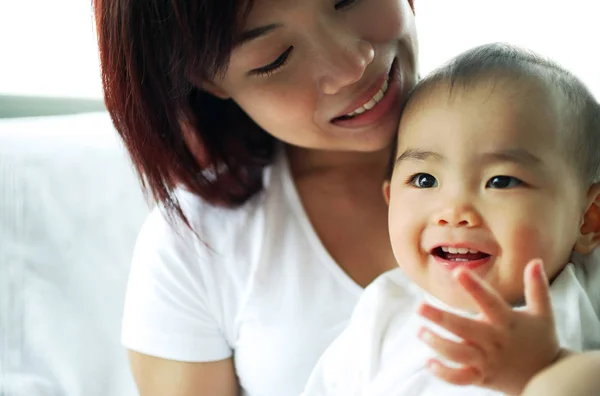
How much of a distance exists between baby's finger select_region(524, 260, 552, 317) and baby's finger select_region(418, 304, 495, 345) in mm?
63

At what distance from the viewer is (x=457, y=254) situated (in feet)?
2.89

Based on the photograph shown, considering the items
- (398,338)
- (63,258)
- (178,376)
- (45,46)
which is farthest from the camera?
(45,46)

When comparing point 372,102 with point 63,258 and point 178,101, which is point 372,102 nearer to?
point 178,101

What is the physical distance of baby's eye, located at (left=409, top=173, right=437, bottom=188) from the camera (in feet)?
3.02

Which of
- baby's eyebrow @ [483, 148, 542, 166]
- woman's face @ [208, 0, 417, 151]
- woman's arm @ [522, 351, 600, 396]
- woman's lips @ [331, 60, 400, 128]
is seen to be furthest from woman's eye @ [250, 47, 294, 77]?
woman's arm @ [522, 351, 600, 396]

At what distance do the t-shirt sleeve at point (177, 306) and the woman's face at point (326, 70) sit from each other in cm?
27

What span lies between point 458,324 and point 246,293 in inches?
20.8

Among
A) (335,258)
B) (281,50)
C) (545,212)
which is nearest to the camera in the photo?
(545,212)

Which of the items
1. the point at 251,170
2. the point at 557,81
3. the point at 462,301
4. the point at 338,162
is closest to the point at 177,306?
the point at 251,170

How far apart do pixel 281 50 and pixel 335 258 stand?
373 millimetres

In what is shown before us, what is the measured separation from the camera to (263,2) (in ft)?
3.03

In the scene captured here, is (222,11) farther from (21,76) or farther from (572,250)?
(21,76)

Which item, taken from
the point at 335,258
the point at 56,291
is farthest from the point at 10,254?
the point at 335,258

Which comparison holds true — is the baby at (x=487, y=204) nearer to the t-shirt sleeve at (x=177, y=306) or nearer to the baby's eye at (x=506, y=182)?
the baby's eye at (x=506, y=182)
